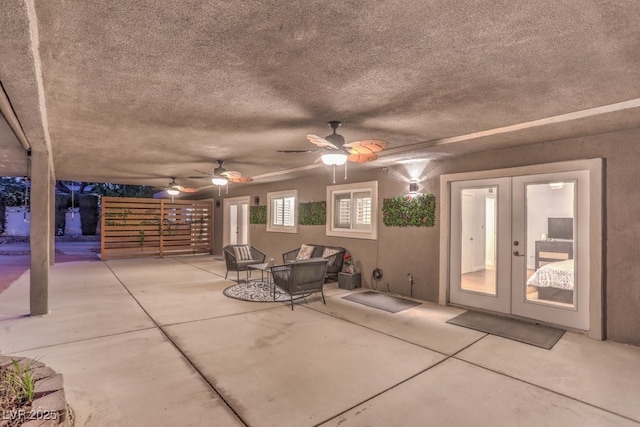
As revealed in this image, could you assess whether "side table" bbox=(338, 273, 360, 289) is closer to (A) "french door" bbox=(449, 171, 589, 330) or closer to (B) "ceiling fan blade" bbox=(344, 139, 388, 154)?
(A) "french door" bbox=(449, 171, 589, 330)

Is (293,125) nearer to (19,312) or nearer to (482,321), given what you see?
(482,321)

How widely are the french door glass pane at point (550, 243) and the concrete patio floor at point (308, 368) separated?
2.23 feet

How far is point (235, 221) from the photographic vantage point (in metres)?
12.6

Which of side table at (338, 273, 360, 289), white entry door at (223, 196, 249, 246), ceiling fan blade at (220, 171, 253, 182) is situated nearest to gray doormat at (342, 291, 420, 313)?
side table at (338, 273, 360, 289)

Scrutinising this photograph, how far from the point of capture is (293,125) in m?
3.92

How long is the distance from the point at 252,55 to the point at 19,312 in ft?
17.1

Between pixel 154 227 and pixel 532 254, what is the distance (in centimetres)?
1129

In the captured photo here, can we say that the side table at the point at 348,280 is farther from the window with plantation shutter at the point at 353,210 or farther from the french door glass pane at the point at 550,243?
the french door glass pane at the point at 550,243

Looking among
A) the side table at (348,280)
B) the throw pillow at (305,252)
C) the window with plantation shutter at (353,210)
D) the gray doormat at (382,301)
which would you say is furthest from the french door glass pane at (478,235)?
the throw pillow at (305,252)

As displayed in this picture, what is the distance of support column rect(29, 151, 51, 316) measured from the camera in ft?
14.7

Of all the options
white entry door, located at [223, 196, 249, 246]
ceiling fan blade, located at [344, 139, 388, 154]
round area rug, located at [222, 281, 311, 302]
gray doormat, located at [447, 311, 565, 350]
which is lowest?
gray doormat, located at [447, 311, 565, 350]

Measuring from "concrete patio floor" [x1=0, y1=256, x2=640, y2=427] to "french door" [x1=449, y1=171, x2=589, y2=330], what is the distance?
1.78 ft

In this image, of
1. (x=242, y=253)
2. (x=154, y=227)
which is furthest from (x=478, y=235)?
(x=154, y=227)

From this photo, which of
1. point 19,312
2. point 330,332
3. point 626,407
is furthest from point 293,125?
point 19,312
